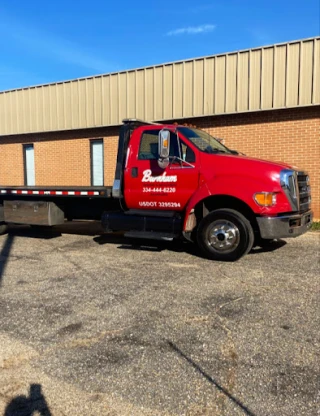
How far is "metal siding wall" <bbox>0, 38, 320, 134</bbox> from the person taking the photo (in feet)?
33.5

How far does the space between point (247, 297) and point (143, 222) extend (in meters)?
2.81

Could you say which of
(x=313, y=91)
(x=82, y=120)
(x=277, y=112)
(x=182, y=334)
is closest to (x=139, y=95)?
(x=82, y=120)

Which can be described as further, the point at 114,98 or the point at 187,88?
the point at 114,98

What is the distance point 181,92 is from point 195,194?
626 centimetres

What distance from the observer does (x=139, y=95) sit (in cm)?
1274

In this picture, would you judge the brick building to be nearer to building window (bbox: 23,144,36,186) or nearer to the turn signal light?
building window (bbox: 23,144,36,186)

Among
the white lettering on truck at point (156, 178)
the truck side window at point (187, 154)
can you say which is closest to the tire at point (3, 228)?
the white lettering on truck at point (156, 178)

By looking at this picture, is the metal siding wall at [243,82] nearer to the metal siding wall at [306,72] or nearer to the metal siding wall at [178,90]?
the metal siding wall at [306,72]

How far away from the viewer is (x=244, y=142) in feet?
37.0

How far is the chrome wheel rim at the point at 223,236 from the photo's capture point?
6324 millimetres

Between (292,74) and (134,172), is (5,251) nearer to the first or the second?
(134,172)

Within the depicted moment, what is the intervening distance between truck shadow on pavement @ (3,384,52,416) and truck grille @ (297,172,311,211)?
5081 mm

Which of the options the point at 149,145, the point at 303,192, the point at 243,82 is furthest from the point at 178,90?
the point at 303,192

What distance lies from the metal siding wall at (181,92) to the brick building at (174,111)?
0.08 ft
